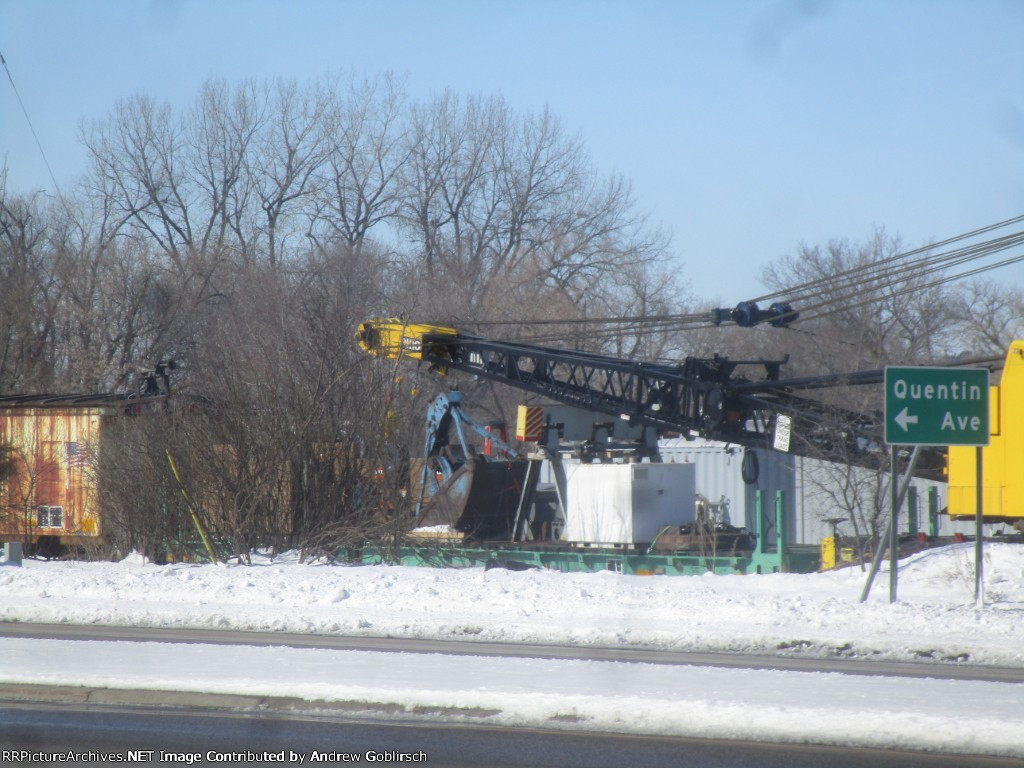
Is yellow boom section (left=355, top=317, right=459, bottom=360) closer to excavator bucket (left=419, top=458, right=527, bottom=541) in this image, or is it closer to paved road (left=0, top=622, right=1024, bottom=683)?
excavator bucket (left=419, top=458, right=527, bottom=541)

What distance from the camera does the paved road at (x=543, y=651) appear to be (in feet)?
32.2

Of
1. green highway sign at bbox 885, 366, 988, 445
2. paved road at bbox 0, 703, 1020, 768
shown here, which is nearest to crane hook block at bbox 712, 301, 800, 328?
green highway sign at bbox 885, 366, 988, 445

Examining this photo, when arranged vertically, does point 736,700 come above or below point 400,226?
below

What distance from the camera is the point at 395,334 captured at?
2666cm

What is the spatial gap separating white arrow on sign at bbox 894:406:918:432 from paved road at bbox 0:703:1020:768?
615 cm

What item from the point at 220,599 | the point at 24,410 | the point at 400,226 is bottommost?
the point at 220,599

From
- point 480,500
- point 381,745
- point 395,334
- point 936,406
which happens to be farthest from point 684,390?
point 381,745

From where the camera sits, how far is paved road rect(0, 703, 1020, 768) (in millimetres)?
6695

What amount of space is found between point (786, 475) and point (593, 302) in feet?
55.6

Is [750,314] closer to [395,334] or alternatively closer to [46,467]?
[395,334]

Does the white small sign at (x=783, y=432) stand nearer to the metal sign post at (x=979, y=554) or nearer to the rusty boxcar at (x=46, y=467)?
the metal sign post at (x=979, y=554)

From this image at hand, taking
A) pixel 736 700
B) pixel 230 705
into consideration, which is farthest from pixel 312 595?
pixel 736 700

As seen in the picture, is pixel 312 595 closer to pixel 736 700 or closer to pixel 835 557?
pixel 736 700

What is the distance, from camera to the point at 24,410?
23.4 meters
